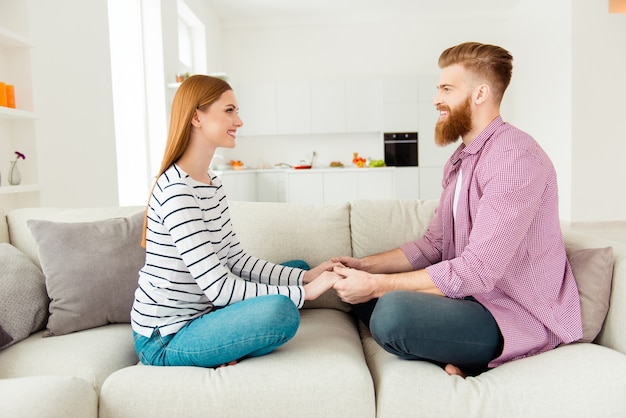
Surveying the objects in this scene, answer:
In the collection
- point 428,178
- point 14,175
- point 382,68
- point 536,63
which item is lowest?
point 428,178

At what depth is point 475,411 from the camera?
1410 mm

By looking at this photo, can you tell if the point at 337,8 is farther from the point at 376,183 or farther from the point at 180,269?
the point at 180,269

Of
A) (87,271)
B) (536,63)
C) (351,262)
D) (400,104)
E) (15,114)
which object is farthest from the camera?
(400,104)

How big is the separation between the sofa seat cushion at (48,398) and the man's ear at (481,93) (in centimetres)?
149

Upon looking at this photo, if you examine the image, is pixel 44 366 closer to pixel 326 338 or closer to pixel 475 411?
pixel 326 338

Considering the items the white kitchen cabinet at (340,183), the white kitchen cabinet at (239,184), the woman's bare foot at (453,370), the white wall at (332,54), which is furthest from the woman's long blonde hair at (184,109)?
the white wall at (332,54)

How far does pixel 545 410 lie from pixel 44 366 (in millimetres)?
1452

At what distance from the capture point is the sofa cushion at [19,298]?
1.82 metres

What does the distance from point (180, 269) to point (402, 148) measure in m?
7.20

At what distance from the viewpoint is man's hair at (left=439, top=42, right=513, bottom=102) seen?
71.2 inches

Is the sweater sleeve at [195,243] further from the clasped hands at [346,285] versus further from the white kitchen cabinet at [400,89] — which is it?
the white kitchen cabinet at [400,89]

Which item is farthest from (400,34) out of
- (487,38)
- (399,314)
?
(399,314)

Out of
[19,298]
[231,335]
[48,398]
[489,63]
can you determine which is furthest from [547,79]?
[48,398]

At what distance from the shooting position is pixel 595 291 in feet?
5.32
